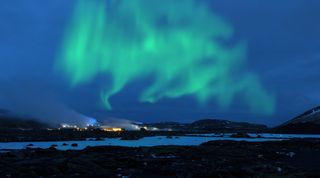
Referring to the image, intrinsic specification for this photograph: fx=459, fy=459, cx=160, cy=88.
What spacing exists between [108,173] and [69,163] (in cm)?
646

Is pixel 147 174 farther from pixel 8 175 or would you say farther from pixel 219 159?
pixel 219 159

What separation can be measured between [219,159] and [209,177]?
23.5 metres

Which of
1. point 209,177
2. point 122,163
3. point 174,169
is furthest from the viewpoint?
point 122,163

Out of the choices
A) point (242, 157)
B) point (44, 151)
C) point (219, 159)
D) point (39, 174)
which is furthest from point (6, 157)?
point (242, 157)

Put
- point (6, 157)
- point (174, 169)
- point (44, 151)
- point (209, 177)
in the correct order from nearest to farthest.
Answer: point (209, 177)
point (174, 169)
point (6, 157)
point (44, 151)

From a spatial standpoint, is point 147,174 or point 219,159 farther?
point 219,159

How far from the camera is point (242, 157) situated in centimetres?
7250

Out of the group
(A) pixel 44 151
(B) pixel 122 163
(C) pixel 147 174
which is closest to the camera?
(C) pixel 147 174

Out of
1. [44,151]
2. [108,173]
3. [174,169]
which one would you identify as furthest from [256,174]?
[44,151]

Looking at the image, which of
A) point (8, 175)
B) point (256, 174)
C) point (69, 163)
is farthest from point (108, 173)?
point (256, 174)

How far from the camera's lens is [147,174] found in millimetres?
49500

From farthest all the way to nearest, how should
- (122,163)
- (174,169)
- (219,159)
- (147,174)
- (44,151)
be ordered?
(44,151)
(219,159)
(122,163)
(174,169)
(147,174)

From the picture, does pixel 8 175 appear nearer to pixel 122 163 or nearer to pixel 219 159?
pixel 122 163

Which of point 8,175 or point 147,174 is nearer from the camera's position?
point 8,175
